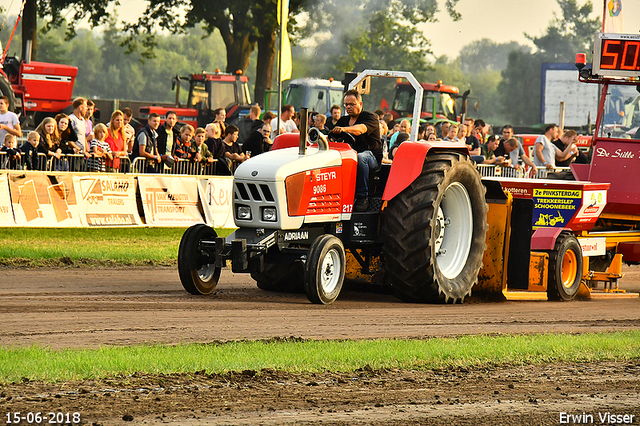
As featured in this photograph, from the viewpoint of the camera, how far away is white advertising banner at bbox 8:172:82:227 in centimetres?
1317

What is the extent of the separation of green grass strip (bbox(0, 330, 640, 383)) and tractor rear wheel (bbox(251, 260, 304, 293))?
10.5 ft

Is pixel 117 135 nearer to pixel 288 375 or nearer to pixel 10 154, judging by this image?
pixel 10 154

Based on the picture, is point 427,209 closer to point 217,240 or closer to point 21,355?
point 217,240

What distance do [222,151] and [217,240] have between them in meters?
7.68

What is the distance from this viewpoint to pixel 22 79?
27531 millimetres

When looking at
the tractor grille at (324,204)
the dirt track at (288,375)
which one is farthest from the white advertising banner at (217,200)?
the tractor grille at (324,204)

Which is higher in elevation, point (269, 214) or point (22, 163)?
point (22, 163)

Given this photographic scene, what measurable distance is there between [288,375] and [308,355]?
506 mm

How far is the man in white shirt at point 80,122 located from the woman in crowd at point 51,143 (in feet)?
1.47

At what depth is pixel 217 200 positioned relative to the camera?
15688mm

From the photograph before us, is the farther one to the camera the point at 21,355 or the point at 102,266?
the point at 102,266

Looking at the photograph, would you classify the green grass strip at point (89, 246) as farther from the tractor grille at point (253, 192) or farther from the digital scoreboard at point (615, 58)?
the digital scoreboard at point (615, 58)

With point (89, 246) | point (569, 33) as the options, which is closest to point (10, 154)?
point (89, 246)

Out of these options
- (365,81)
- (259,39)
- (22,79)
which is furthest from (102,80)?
(365,81)
